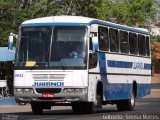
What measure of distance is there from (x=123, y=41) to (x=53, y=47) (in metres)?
4.99

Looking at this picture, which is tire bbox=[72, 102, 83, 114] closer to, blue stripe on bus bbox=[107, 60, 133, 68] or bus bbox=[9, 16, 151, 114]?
bus bbox=[9, 16, 151, 114]

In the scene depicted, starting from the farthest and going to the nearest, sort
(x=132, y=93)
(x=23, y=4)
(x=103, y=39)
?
(x=23, y=4) → (x=132, y=93) → (x=103, y=39)

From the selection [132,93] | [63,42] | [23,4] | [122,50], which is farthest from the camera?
[23,4]

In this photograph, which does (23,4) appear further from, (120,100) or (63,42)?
(63,42)

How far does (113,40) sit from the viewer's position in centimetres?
2614

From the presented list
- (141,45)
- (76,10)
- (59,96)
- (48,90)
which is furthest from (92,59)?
→ (76,10)

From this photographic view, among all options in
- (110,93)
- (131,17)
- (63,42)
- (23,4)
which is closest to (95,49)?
(63,42)

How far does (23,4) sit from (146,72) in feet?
73.1

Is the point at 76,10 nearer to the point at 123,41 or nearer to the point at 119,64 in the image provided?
the point at 123,41

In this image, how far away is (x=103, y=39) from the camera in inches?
983

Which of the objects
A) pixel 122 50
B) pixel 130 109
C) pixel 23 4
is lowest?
pixel 130 109

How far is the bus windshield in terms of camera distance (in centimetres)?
2291

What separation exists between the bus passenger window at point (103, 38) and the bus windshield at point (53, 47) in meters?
1.33

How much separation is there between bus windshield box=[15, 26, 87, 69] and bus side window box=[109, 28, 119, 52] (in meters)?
2.66
